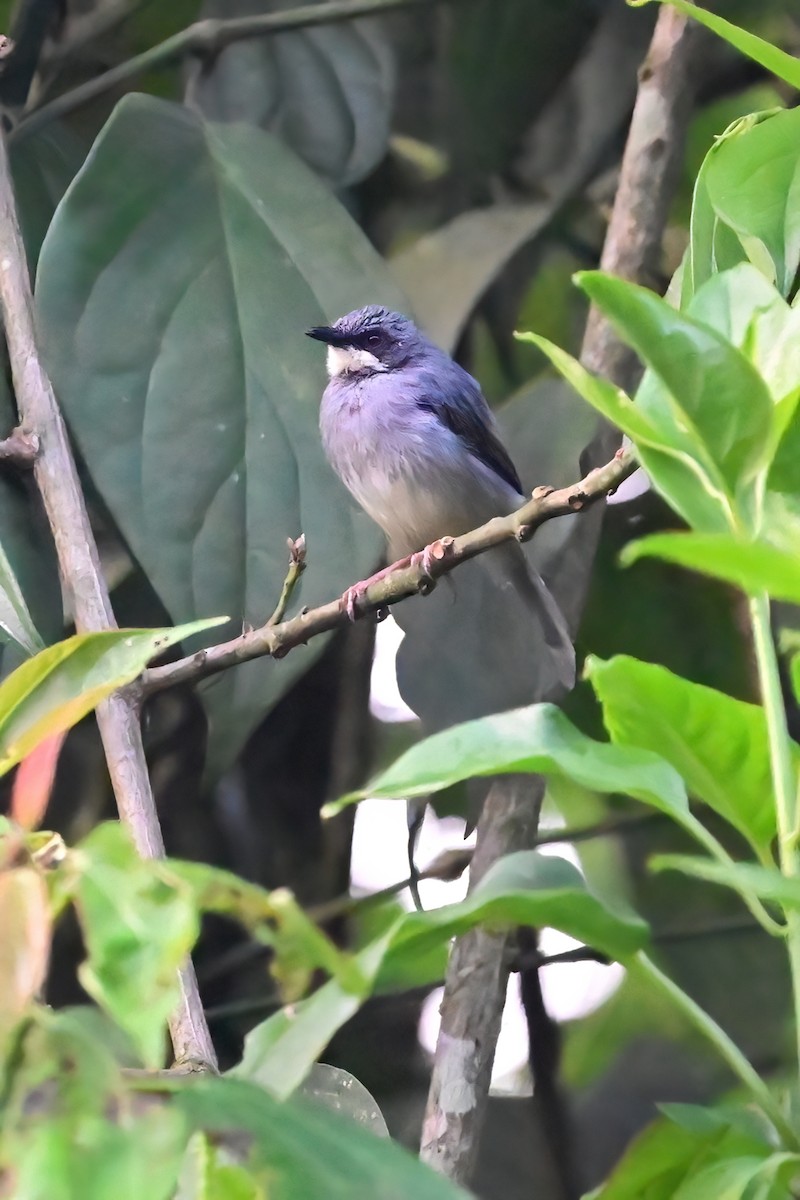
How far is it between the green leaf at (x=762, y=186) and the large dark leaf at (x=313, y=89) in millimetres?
1033

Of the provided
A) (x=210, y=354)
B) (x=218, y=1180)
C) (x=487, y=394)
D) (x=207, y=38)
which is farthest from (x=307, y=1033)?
(x=487, y=394)

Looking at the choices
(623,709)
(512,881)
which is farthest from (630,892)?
(512,881)

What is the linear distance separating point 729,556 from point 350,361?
1618 millimetres

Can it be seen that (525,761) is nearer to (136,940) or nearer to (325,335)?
(136,940)

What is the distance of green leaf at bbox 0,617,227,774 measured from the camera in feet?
1.97

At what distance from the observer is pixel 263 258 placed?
1494 mm

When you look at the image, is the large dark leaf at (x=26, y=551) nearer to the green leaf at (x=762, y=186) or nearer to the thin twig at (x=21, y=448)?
the thin twig at (x=21, y=448)

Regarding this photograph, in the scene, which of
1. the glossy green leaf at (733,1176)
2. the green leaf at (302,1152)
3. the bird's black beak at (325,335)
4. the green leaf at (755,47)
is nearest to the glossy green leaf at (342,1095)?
the glossy green leaf at (733,1176)

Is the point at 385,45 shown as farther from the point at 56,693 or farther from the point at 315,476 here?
the point at 56,693

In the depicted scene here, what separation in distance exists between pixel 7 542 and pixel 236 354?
0.36 metres

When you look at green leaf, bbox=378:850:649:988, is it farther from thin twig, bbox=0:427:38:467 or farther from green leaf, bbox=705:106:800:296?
thin twig, bbox=0:427:38:467

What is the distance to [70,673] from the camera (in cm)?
62

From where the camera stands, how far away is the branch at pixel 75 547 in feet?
2.95

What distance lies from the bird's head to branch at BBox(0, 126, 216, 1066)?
1.74 ft
